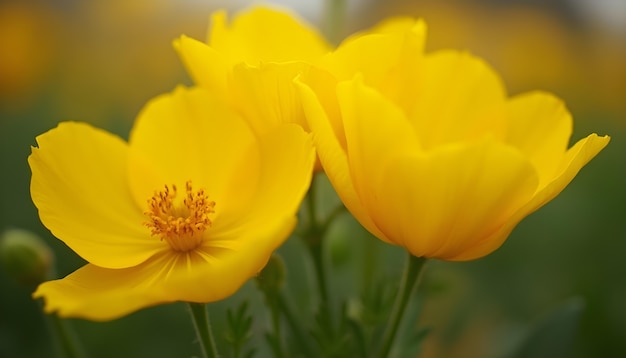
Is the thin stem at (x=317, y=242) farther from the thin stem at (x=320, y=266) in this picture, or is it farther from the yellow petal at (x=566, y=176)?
the yellow petal at (x=566, y=176)

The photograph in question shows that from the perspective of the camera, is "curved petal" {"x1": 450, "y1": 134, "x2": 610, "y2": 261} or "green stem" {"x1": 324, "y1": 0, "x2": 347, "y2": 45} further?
"green stem" {"x1": 324, "y1": 0, "x2": 347, "y2": 45}

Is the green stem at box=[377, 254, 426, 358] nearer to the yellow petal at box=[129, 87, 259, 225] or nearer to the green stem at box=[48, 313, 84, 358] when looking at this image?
the yellow petal at box=[129, 87, 259, 225]

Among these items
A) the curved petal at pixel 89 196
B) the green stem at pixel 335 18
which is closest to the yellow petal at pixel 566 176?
the curved petal at pixel 89 196

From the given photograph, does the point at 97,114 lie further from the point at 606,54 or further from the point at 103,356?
the point at 606,54

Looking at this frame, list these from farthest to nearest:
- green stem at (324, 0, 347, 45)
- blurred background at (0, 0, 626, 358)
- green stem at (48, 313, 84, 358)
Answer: blurred background at (0, 0, 626, 358) < green stem at (324, 0, 347, 45) < green stem at (48, 313, 84, 358)

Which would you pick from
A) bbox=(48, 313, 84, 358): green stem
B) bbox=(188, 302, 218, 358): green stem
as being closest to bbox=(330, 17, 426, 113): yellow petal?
bbox=(188, 302, 218, 358): green stem

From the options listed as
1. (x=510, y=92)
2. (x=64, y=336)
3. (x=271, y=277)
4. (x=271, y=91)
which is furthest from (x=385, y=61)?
(x=510, y=92)

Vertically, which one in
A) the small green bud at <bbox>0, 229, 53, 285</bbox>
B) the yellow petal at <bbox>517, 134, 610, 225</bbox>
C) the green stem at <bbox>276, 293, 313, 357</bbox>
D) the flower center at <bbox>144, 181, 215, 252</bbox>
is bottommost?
the green stem at <bbox>276, 293, 313, 357</bbox>

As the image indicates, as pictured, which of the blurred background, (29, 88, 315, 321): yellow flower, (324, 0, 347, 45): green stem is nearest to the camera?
(29, 88, 315, 321): yellow flower
